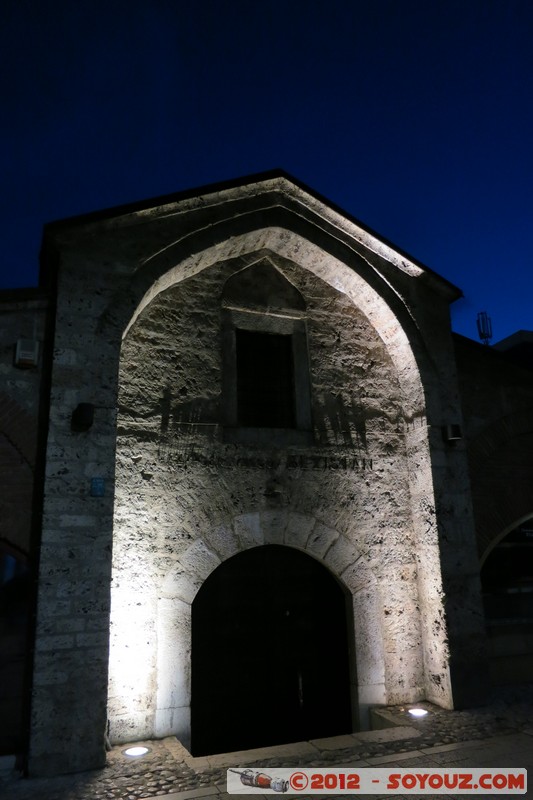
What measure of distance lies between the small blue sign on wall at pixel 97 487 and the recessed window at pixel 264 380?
1.67 metres

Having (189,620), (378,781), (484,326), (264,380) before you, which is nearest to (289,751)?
(378,781)

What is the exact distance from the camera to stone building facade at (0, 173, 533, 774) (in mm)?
4629

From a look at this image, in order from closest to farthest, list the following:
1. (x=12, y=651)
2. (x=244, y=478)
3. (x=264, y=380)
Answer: (x=12, y=651) < (x=244, y=478) < (x=264, y=380)

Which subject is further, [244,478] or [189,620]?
[244,478]

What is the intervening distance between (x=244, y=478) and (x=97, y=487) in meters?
1.54

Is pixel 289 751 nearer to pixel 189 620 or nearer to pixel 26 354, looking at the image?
pixel 189 620

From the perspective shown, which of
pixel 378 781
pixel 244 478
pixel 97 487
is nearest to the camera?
pixel 378 781

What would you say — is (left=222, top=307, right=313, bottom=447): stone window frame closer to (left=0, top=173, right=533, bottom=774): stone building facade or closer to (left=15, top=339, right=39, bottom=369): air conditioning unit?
(left=0, top=173, right=533, bottom=774): stone building facade

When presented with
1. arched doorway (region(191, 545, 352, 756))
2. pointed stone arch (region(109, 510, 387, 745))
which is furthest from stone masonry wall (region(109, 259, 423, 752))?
arched doorway (region(191, 545, 352, 756))

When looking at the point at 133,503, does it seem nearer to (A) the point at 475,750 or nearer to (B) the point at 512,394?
(A) the point at 475,750

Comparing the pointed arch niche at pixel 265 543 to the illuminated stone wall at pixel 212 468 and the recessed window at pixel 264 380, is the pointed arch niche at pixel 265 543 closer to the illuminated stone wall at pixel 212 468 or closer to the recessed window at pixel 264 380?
the illuminated stone wall at pixel 212 468

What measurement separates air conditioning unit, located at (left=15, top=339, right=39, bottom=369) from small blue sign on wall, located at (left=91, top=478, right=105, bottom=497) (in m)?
1.14

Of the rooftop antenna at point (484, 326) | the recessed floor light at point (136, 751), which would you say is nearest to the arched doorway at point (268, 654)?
the recessed floor light at point (136, 751)

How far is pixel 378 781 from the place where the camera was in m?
3.92
